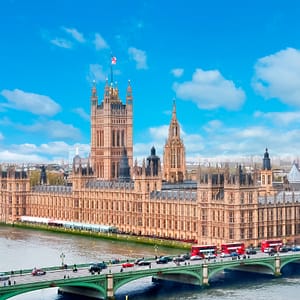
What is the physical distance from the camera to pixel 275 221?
338 ft

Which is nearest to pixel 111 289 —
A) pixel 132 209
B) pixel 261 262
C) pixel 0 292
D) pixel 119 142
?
pixel 0 292

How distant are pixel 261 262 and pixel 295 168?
5902cm

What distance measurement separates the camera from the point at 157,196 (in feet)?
387

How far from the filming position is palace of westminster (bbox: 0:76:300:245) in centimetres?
10131

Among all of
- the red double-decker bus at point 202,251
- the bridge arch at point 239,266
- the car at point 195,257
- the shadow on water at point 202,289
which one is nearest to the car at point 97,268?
the shadow on water at point 202,289

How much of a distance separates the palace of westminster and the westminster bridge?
55.3ft

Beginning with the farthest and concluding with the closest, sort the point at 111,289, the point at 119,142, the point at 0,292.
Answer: the point at 119,142 → the point at 111,289 → the point at 0,292

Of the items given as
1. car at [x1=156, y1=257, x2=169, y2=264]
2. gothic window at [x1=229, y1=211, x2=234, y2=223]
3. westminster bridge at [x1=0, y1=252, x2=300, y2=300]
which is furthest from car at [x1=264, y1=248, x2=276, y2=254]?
gothic window at [x1=229, y1=211, x2=234, y2=223]

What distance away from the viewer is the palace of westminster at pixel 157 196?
3989 inches

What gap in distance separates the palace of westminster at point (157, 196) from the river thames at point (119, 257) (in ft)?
24.1

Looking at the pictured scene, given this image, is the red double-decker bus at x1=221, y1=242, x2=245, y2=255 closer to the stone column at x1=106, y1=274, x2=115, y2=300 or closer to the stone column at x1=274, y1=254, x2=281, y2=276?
the stone column at x1=274, y1=254, x2=281, y2=276

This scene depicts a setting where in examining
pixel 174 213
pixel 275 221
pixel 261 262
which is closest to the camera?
pixel 261 262

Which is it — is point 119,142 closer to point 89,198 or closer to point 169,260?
point 89,198

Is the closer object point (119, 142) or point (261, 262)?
point (261, 262)
